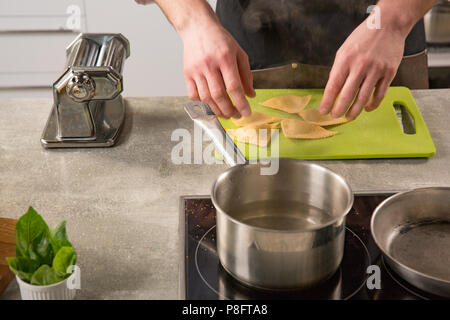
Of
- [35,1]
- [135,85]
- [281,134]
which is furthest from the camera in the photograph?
[135,85]

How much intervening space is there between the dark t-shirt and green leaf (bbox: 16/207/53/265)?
0.93 metres

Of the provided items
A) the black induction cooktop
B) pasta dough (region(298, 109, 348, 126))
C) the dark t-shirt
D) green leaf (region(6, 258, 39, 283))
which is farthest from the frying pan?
the dark t-shirt

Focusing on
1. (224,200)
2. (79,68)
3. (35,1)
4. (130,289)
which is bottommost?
(130,289)

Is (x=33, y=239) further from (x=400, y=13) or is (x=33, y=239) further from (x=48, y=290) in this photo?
(x=400, y=13)

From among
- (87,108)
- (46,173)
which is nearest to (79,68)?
(87,108)

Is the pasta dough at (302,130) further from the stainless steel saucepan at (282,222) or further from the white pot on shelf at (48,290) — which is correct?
the white pot on shelf at (48,290)

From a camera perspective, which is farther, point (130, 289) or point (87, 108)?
point (87, 108)

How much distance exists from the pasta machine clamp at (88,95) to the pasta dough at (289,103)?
34cm

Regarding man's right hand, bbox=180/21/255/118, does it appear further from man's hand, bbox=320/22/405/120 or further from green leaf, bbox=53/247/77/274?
green leaf, bbox=53/247/77/274

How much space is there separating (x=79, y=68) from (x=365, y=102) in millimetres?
554

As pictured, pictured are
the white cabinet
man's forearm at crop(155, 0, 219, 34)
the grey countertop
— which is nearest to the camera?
the grey countertop

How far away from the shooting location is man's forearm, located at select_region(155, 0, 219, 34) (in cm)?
114
